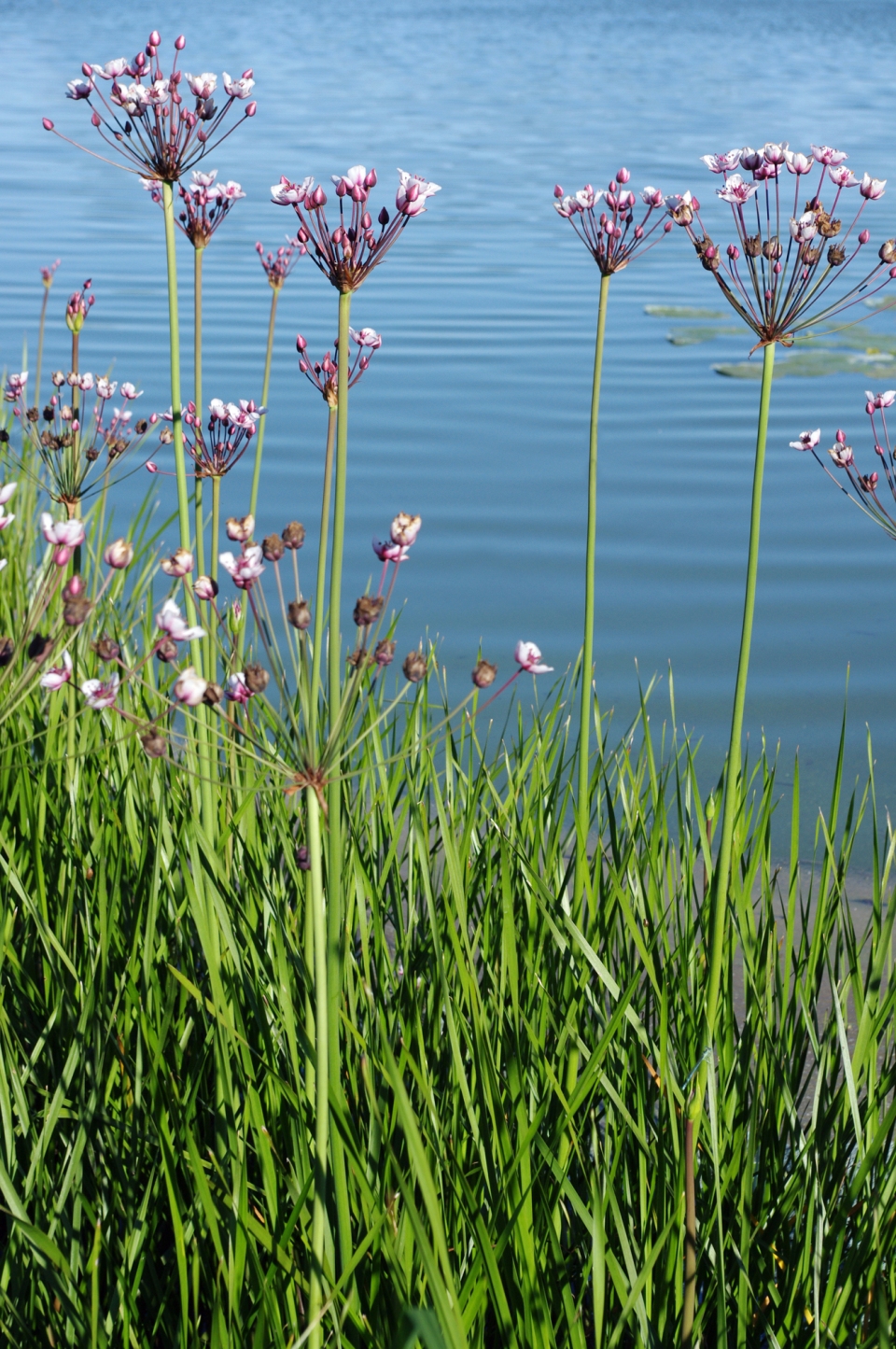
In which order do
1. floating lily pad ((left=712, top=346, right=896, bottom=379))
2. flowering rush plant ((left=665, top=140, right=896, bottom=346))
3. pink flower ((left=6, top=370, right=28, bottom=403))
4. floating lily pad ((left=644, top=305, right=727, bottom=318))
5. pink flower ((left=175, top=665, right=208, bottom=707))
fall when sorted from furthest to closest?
1. floating lily pad ((left=644, top=305, right=727, bottom=318))
2. floating lily pad ((left=712, top=346, right=896, bottom=379))
3. pink flower ((left=6, top=370, right=28, bottom=403))
4. flowering rush plant ((left=665, top=140, right=896, bottom=346))
5. pink flower ((left=175, top=665, right=208, bottom=707))

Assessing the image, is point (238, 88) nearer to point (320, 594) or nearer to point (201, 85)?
point (201, 85)

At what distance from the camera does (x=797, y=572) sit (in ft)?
19.8

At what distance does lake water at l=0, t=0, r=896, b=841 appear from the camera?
17.5 ft

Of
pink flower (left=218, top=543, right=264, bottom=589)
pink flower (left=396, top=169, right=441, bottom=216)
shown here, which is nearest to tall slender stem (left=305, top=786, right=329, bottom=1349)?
pink flower (left=218, top=543, right=264, bottom=589)

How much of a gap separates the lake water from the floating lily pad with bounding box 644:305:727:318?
3.2 inches

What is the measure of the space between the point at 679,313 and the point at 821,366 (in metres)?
1.63

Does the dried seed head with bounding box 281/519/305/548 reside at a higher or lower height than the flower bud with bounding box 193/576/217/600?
higher

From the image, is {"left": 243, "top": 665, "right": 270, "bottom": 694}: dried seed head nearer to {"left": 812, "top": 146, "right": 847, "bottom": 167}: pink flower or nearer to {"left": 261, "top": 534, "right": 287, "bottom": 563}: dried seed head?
{"left": 261, "top": 534, "right": 287, "bottom": 563}: dried seed head

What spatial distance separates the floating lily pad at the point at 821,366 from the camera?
30.3ft

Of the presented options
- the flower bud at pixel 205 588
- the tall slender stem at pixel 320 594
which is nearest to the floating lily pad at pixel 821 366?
the tall slender stem at pixel 320 594

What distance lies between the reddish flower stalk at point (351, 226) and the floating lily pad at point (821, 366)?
314 inches

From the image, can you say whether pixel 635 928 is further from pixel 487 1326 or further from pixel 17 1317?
pixel 17 1317

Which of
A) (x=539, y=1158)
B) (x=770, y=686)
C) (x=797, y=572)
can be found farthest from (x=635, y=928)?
(x=797, y=572)

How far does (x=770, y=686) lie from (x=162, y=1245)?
139 inches
